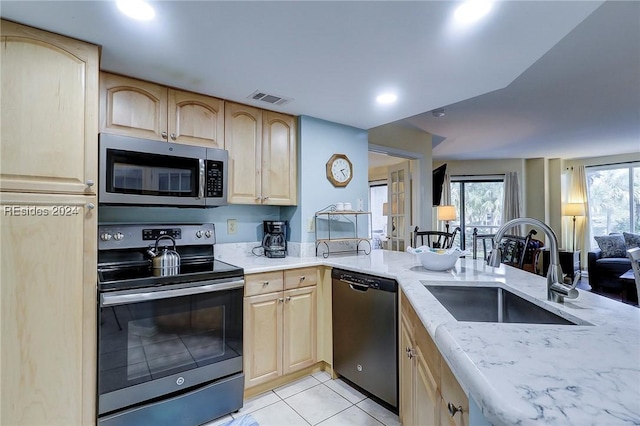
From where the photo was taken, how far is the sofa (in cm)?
478

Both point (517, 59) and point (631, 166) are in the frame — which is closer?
point (517, 59)

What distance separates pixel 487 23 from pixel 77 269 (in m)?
2.28

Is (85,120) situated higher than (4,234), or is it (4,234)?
(85,120)

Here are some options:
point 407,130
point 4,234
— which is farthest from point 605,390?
point 407,130

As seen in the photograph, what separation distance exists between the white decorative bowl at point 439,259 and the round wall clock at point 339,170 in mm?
1246

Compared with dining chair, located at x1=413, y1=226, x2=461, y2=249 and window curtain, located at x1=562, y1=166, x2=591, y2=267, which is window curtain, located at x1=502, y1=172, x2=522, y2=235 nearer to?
window curtain, located at x1=562, y1=166, x2=591, y2=267

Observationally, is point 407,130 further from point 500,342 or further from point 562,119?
point 500,342

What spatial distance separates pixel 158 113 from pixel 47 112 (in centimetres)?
65

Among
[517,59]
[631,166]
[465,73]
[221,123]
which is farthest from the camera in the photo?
[631,166]

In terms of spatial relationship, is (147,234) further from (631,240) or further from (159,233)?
(631,240)

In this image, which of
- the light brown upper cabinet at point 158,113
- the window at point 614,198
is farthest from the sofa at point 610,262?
the light brown upper cabinet at point 158,113

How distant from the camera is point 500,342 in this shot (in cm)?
74

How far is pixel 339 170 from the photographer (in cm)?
300

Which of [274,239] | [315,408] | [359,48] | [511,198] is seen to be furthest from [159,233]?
[511,198]
